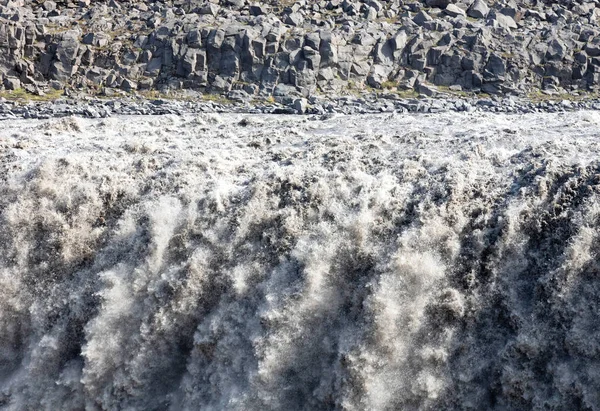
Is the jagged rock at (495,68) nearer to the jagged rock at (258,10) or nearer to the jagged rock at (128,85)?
the jagged rock at (258,10)

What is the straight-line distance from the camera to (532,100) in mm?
31531

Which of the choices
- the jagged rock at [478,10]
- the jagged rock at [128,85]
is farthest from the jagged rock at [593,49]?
the jagged rock at [128,85]

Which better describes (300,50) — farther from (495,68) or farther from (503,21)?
(503,21)

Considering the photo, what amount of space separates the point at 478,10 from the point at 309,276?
31.1 metres

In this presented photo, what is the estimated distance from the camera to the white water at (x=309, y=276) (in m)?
10.1

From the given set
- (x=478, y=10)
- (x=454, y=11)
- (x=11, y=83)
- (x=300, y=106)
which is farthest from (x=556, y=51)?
(x=11, y=83)

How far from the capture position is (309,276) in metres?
11.1

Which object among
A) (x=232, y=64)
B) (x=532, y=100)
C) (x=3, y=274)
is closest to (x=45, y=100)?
(x=232, y=64)

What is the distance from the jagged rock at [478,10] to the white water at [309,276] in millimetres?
24904

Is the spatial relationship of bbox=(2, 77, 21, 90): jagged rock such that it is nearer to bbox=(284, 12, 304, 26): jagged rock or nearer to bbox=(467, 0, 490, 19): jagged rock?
bbox=(284, 12, 304, 26): jagged rock

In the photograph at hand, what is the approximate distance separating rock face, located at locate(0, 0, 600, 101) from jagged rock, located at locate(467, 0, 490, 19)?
81 millimetres

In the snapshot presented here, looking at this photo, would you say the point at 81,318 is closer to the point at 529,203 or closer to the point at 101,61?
the point at 529,203

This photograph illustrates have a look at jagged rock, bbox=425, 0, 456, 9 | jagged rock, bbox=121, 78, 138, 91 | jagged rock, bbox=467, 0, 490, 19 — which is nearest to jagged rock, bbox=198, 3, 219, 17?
Answer: jagged rock, bbox=121, 78, 138, 91

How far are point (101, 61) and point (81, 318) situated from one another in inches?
992
